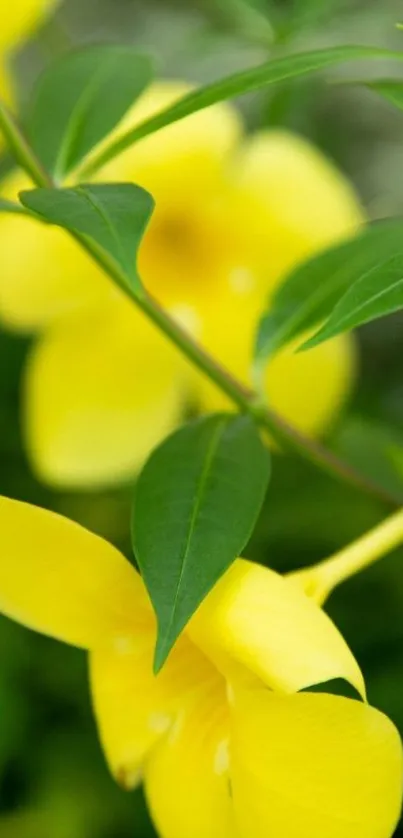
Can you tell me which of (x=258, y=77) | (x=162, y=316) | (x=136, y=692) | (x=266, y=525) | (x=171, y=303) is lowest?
(x=266, y=525)

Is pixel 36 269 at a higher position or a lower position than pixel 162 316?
lower

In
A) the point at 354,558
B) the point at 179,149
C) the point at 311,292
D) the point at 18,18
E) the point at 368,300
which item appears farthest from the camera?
the point at 179,149

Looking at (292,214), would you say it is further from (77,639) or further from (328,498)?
(77,639)

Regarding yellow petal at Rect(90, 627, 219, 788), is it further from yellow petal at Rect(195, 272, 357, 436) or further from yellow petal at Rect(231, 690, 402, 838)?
yellow petal at Rect(195, 272, 357, 436)

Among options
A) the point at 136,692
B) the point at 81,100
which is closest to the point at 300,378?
the point at 81,100

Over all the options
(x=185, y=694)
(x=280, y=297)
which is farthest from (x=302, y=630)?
(x=280, y=297)

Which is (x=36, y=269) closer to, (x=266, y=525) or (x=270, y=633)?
(x=266, y=525)
